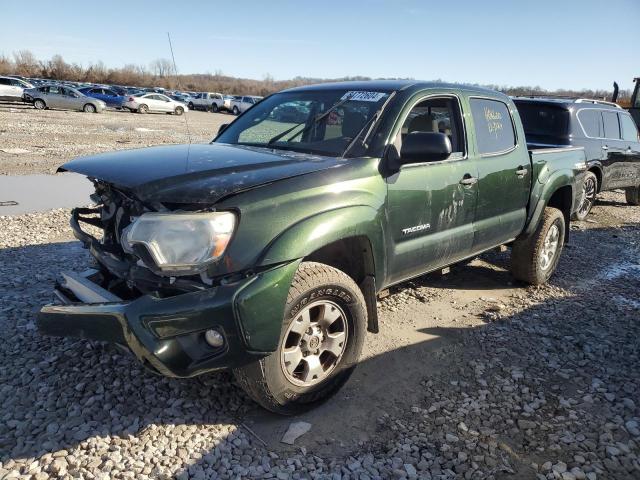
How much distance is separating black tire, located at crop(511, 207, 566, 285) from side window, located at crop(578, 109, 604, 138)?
13.6 feet

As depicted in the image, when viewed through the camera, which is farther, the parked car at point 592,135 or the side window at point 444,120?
the parked car at point 592,135

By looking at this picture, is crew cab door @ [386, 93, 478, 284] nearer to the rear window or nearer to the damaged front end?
the damaged front end

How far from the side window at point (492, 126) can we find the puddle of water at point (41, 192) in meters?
6.14

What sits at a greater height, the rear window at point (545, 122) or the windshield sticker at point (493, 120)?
the windshield sticker at point (493, 120)

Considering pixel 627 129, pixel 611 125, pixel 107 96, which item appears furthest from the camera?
pixel 107 96

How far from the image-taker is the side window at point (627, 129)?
9.68 meters

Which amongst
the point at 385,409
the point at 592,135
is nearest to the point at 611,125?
the point at 592,135

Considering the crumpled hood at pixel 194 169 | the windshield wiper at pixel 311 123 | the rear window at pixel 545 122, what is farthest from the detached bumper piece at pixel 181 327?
the rear window at pixel 545 122

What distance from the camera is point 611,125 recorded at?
367 inches

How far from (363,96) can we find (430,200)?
0.93m

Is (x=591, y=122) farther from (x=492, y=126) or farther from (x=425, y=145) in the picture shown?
(x=425, y=145)

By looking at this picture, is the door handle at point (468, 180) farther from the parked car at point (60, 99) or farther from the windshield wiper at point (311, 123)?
the parked car at point (60, 99)

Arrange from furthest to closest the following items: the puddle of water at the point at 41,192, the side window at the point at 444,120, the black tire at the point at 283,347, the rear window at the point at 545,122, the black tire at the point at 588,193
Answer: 1. the black tire at the point at 588,193
2. the rear window at the point at 545,122
3. the puddle of water at the point at 41,192
4. the side window at the point at 444,120
5. the black tire at the point at 283,347

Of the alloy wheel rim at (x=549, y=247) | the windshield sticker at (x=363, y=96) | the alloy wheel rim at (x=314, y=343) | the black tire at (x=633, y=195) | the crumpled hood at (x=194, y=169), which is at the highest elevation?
the windshield sticker at (x=363, y=96)
